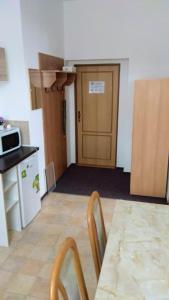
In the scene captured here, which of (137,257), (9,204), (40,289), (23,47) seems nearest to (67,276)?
(137,257)

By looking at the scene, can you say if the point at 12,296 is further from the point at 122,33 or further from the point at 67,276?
the point at 122,33

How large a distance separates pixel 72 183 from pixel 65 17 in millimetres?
2816

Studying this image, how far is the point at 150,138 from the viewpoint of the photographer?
10.9 feet

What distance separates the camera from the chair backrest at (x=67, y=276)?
3.07 ft

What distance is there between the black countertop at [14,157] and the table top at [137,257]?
125cm

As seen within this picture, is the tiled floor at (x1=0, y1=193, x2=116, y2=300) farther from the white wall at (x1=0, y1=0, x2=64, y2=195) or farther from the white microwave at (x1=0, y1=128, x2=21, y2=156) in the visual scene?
the white microwave at (x1=0, y1=128, x2=21, y2=156)

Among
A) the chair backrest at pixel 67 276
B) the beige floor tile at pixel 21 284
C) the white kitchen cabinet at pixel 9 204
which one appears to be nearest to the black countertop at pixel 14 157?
the white kitchen cabinet at pixel 9 204

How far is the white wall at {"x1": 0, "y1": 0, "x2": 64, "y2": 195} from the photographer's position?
8.87 feet

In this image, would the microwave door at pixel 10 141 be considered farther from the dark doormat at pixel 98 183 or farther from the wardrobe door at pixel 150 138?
the wardrobe door at pixel 150 138

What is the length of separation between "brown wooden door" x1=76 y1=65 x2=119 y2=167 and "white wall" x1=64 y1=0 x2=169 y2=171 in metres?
0.36

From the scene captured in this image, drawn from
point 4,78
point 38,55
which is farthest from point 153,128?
point 4,78

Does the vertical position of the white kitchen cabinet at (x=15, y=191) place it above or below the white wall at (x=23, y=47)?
below

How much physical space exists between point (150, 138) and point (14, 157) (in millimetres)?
1862

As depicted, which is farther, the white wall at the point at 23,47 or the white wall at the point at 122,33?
the white wall at the point at 122,33
